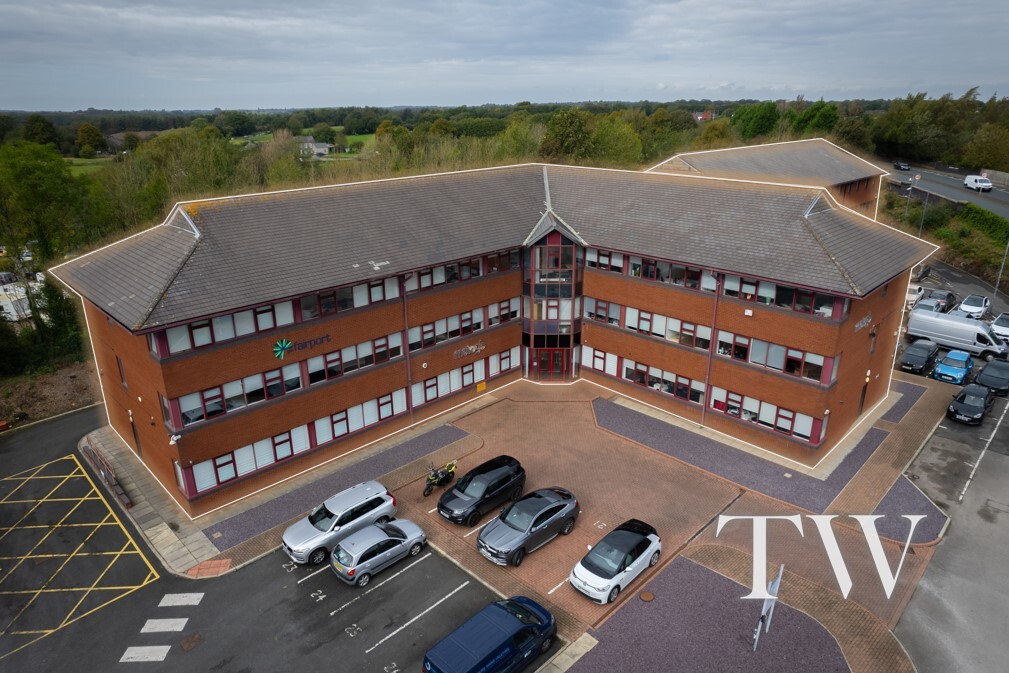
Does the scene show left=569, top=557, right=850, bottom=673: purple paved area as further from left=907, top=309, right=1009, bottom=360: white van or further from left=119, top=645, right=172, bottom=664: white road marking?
left=907, top=309, right=1009, bottom=360: white van

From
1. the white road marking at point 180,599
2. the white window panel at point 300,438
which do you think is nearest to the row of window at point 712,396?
the white window panel at point 300,438

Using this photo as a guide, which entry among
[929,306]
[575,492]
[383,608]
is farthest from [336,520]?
[929,306]

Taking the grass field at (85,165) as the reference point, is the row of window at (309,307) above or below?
below

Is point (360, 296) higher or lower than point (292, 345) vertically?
higher

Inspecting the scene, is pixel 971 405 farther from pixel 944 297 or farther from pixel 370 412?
pixel 370 412

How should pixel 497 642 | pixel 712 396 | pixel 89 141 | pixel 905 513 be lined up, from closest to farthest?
pixel 497 642
pixel 905 513
pixel 712 396
pixel 89 141

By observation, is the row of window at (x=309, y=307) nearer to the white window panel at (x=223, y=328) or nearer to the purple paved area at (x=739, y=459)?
the white window panel at (x=223, y=328)

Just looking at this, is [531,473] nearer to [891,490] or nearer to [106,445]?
[891,490]
